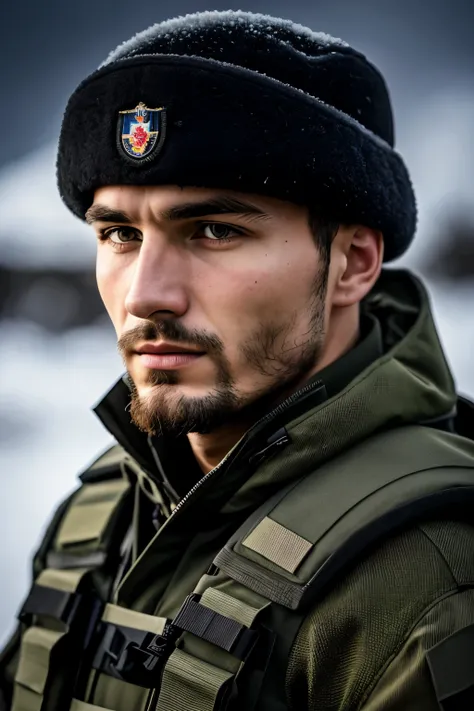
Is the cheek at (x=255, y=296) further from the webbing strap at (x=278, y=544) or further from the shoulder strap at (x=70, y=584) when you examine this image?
the shoulder strap at (x=70, y=584)

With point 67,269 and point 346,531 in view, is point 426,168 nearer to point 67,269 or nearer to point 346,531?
point 67,269

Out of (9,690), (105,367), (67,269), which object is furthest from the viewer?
(67,269)

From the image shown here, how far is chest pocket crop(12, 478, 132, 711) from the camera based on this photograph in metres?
1.63

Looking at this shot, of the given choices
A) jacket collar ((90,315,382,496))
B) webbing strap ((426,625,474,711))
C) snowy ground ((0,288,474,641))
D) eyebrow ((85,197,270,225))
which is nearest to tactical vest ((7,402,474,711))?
webbing strap ((426,625,474,711))

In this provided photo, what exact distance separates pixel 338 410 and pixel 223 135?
53 cm

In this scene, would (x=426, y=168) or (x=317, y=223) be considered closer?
(x=317, y=223)

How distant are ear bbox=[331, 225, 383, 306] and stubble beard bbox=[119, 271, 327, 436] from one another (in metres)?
0.06

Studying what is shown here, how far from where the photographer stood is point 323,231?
1.63m

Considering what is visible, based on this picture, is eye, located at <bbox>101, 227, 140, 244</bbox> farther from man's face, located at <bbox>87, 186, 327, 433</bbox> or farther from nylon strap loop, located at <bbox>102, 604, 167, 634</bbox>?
nylon strap loop, located at <bbox>102, 604, 167, 634</bbox>

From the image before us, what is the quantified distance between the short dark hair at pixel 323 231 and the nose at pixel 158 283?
0.26 meters

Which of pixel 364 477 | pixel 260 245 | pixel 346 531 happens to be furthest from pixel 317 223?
pixel 346 531

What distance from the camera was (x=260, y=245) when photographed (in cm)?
155

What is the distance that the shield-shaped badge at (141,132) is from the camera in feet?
4.99

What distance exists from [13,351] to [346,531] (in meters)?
4.80
